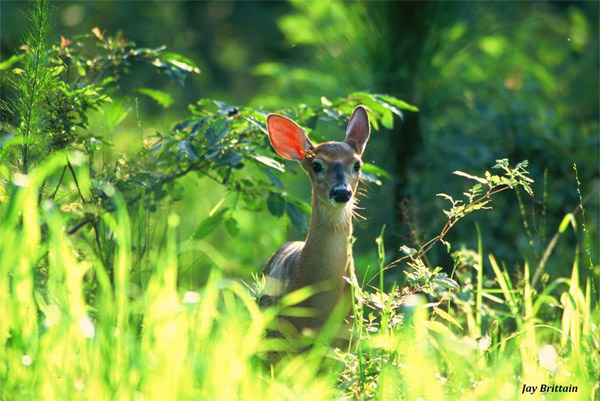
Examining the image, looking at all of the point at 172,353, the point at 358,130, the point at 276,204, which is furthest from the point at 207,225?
the point at 172,353

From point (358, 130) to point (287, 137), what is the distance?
1.21 feet

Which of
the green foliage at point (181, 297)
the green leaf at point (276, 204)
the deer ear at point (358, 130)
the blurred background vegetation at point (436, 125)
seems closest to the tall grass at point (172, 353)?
the green foliage at point (181, 297)

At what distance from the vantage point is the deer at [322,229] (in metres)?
3.50

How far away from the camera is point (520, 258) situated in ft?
17.8

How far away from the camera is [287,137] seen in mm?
3846

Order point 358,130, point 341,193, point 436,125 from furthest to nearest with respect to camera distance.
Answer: point 436,125
point 358,130
point 341,193

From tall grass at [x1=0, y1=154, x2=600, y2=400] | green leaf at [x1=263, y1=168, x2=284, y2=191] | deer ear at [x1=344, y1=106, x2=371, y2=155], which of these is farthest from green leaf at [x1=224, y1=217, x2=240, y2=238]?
tall grass at [x1=0, y1=154, x2=600, y2=400]

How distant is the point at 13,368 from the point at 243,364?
629 millimetres

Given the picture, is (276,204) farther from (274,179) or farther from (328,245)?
(328,245)

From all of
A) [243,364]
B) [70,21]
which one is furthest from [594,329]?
[70,21]

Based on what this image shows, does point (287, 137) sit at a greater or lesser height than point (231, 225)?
greater

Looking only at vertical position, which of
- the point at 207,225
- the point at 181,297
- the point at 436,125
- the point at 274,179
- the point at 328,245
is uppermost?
the point at 436,125

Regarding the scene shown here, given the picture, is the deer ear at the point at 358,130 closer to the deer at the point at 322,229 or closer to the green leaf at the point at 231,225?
the deer at the point at 322,229

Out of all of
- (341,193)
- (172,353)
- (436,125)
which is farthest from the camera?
(436,125)
